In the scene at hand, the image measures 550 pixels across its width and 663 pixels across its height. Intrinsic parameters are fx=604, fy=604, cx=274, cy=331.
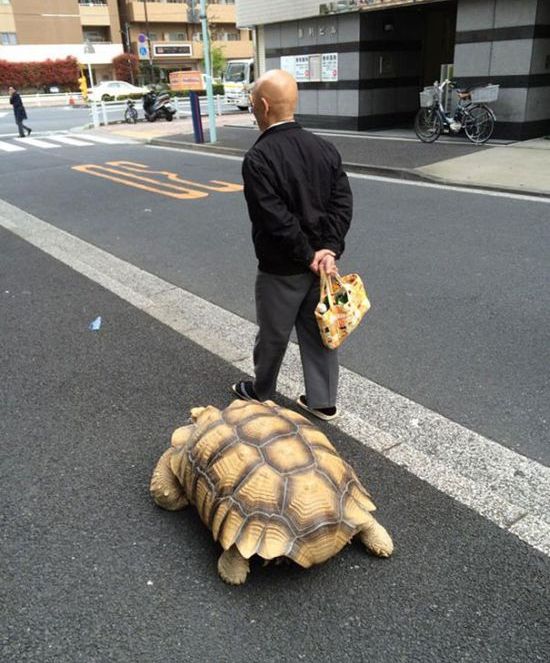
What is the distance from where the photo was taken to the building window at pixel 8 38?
55812mm

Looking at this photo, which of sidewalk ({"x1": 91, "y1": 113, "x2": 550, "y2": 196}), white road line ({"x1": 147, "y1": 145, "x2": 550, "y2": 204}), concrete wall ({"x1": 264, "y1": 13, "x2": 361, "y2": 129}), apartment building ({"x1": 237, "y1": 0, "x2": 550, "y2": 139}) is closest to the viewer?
white road line ({"x1": 147, "y1": 145, "x2": 550, "y2": 204})

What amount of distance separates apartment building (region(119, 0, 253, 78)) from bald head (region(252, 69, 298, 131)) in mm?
62448

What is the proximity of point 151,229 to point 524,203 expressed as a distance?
17.1ft

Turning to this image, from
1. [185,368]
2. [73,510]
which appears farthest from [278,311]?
[73,510]

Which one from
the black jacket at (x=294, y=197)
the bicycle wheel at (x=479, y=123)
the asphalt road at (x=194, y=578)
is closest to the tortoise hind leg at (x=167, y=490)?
the asphalt road at (x=194, y=578)

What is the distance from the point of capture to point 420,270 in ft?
19.6

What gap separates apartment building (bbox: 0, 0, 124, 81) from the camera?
5578 cm

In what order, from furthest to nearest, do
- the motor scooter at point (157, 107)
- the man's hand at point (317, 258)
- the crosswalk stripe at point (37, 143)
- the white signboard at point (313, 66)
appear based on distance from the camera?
the motor scooter at point (157, 107)
the crosswalk stripe at point (37, 143)
the white signboard at point (313, 66)
the man's hand at point (317, 258)

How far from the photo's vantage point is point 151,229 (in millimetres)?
7961

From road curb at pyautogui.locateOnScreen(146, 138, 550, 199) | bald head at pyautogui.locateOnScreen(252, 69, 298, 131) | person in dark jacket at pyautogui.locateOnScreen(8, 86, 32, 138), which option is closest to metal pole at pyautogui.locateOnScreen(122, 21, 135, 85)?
person in dark jacket at pyautogui.locateOnScreen(8, 86, 32, 138)

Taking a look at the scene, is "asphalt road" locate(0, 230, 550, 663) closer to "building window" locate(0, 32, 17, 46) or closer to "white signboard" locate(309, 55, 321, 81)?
"white signboard" locate(309, 55, 321, 81)

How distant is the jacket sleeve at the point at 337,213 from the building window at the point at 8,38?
6389cm

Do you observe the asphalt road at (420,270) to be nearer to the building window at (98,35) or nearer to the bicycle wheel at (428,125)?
the bicycle wheel at (428,125)

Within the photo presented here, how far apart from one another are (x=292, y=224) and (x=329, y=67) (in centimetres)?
1553
